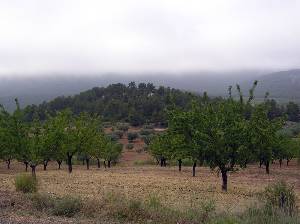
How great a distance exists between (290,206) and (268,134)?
95.3ft

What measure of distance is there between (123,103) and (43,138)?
77.7 metres

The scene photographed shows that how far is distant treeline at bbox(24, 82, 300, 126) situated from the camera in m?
114

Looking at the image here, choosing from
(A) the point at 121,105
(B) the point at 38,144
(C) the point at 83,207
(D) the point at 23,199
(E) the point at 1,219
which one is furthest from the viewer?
(A) the point at 121,105

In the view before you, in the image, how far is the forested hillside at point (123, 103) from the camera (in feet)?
378

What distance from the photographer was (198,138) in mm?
32031

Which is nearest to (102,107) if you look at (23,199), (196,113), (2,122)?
(2,122)

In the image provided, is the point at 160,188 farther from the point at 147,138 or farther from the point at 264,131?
the point at 147,138

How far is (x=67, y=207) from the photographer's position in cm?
1628

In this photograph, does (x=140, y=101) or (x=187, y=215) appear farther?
(x=140, y=101)

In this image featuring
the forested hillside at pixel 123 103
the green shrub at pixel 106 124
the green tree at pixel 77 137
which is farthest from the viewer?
the forested hillside at pixel 123 103

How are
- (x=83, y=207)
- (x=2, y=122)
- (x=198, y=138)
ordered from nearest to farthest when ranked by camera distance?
(x=83, y=207)
(x=198, y=138)
(x=2, y=122)

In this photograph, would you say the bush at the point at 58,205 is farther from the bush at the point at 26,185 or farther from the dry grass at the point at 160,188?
the bush at the point at 26,185

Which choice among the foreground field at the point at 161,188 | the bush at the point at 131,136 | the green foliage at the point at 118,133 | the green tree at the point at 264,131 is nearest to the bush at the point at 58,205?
the foreground field at the point at 161,188

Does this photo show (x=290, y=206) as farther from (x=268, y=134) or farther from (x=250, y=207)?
(x=268, y=134)
